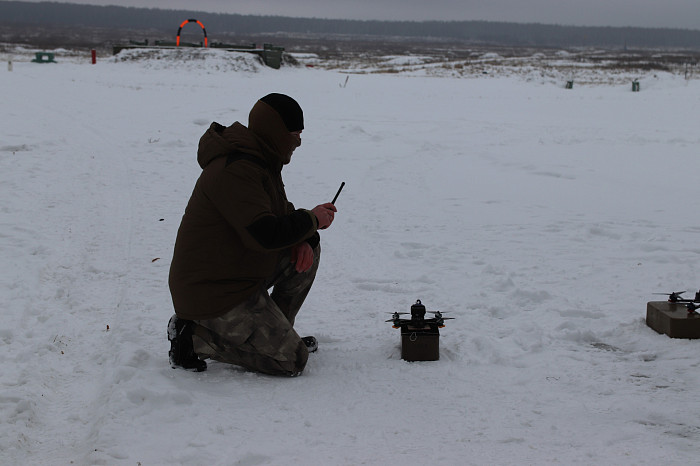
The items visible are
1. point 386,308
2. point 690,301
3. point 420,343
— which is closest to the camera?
point 420,343

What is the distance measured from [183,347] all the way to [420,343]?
1.30 meters

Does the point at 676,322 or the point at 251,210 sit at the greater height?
the point at 251,210

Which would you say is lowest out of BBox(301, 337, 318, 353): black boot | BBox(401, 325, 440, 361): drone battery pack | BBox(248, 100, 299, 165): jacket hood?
BBox(301, 337, 318, 353): black boot

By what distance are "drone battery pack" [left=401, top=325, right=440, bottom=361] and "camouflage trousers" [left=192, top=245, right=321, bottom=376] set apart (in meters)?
0.58

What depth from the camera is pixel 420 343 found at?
3941mm

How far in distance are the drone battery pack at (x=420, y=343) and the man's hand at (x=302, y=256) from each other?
67 cm

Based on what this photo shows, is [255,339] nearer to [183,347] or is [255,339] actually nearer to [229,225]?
→ [183,347]

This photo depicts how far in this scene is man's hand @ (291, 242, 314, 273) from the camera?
149 inches

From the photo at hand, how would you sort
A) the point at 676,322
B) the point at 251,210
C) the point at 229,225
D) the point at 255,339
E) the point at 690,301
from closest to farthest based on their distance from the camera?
the point at 251,210 → the point at 229,225 → the point at 255,339 → the point at 676,322 → the point at 690,301

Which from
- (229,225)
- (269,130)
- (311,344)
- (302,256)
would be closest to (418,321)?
(311,344)

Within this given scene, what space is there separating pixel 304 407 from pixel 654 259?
3.77 metres

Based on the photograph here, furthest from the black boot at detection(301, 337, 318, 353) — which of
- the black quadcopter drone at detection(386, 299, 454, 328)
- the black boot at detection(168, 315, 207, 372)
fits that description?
the black boot at detection(168, 315, 207, 372)

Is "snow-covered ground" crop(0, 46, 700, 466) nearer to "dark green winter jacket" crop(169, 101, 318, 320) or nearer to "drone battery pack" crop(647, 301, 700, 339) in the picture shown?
"drone battery pack" crop(647, 301, 700, 339)

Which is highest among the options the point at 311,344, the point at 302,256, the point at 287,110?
the point at 287,110
